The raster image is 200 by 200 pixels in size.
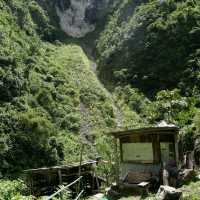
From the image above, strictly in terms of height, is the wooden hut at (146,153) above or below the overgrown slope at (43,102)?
below

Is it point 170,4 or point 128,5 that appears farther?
point 128,5

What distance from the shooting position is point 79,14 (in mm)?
124500

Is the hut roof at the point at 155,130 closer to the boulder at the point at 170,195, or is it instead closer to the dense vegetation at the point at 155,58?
the boulder at the point at 170,195

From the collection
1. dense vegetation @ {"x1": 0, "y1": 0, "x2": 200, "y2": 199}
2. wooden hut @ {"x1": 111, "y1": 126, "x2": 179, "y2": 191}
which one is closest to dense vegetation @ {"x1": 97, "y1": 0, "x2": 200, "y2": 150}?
dense vegetation @ {"x1": 0, "y1": 0, "x2": 200, "y2": 199}

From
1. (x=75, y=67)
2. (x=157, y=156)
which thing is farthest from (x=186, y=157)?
(x=75, y=67)

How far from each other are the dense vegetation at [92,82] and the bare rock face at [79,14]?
16876 mm

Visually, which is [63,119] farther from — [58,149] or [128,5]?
[128,5]

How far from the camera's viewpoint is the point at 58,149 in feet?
153

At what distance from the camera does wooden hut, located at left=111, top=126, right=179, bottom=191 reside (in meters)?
22.7

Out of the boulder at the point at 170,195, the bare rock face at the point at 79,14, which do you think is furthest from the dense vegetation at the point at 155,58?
the boulder at the point at 170,195

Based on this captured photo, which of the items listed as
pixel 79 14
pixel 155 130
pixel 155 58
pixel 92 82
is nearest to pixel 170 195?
pixel 155 130

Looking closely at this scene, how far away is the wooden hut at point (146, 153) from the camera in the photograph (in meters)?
22.7

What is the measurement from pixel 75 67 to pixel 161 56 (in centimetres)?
1967

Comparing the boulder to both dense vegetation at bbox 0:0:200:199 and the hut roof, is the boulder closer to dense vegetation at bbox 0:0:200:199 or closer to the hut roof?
the hut roof
